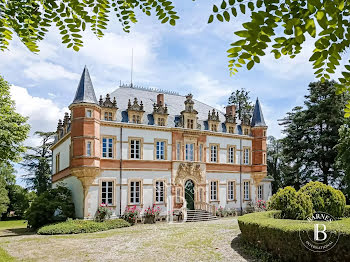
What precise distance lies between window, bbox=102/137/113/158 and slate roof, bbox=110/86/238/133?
174 centimetres

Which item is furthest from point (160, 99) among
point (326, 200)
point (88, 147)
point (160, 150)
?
point (326, 200)

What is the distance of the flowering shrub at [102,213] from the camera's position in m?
23.5

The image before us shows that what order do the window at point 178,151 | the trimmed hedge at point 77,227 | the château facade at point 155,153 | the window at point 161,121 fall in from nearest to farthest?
the trimmed hedge at point 77,227 → the château facade at point 155,153 → the window at point 161,121 → the window at point 178,151

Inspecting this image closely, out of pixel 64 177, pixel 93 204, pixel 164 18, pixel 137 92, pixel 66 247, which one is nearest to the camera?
pixel 164 18

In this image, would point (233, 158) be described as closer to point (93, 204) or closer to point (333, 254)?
point (93, 204)

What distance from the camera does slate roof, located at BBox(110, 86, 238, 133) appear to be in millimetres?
27094

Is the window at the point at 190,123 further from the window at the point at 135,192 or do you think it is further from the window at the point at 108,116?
the window at the point at 108,116

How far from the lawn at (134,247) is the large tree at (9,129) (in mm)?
6523

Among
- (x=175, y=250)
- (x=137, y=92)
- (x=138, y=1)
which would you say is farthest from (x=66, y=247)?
(x=137, y=92)

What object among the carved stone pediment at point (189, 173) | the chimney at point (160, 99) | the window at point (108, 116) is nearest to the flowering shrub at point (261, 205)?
the carved stone pediment at point (189, 173)

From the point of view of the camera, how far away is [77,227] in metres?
21.2

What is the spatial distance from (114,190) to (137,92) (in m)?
9.19

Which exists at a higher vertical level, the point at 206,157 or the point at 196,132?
the point at 196,132

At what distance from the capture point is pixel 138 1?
3.48 meters
